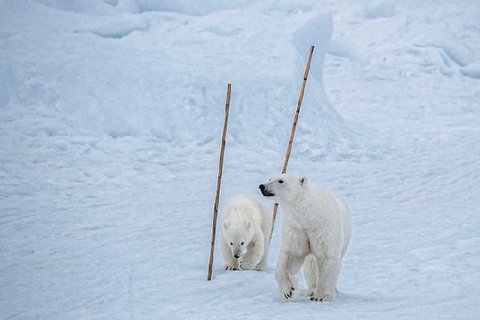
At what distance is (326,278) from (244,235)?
1442mm

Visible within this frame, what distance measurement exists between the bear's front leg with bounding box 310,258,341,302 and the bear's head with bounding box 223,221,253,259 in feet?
4.33

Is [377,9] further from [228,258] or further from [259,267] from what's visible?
[228,258]

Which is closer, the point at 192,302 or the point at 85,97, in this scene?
the point at 192,302

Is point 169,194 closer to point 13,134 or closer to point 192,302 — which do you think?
point 13,134

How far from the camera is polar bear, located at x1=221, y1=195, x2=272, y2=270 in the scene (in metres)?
5.22

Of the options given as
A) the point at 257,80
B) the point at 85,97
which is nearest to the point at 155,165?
the point at 85,97

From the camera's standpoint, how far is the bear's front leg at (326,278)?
3859 mm

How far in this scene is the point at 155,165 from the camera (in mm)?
11156

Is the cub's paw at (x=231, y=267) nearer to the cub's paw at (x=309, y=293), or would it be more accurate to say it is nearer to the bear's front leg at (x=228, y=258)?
the bear's front leg at (x=228, y=258)

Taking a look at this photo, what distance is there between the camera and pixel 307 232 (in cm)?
393

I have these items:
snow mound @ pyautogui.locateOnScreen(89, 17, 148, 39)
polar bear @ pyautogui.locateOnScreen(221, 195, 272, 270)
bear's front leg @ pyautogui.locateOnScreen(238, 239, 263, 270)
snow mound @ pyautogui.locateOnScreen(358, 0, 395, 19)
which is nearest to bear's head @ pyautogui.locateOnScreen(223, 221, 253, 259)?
polar bear @ pyautogui.locateOnScreen(221, 195, 272, 270)

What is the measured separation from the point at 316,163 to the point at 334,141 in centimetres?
132

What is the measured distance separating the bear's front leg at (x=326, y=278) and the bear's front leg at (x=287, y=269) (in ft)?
0.48

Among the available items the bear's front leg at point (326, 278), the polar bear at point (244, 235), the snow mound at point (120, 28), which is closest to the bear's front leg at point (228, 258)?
the polar bear at point (244, 235)
